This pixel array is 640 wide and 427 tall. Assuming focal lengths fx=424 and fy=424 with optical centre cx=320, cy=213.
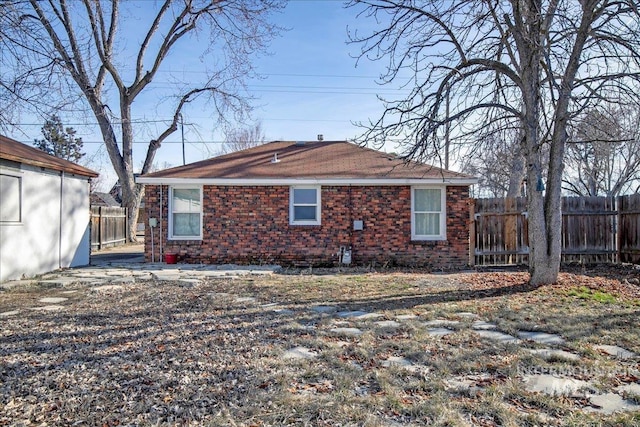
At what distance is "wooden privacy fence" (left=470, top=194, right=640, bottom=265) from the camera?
35.8ft

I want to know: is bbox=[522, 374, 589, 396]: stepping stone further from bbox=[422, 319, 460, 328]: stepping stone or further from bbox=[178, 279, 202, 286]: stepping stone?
bbox=[178, 279, 202, 286]: stepping stone

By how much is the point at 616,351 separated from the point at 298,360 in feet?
10.1

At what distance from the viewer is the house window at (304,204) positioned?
11195mm

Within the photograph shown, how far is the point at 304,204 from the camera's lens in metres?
11.2

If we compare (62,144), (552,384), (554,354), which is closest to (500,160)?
(554,354)

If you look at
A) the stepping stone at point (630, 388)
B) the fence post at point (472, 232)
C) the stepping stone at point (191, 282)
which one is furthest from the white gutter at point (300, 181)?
the stepping stone at point (630, 388)

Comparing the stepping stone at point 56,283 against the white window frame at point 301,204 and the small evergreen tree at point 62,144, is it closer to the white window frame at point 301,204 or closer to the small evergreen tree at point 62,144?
the white window frame at point 301,204

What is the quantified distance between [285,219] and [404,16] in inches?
220

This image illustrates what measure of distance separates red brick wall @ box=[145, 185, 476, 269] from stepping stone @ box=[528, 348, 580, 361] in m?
6.94

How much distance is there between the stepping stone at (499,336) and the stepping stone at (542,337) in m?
0.14

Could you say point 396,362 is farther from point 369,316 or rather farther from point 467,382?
point 369,316

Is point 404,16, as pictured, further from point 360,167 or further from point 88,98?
point 88,98

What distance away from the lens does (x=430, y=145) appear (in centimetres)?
749

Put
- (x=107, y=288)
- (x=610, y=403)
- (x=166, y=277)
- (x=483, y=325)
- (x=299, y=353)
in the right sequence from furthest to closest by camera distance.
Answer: (x=166, y=277) → (x=107, y=288) → (x=483, y=325) → (x=299, y=353) → (x=610, y=403)
